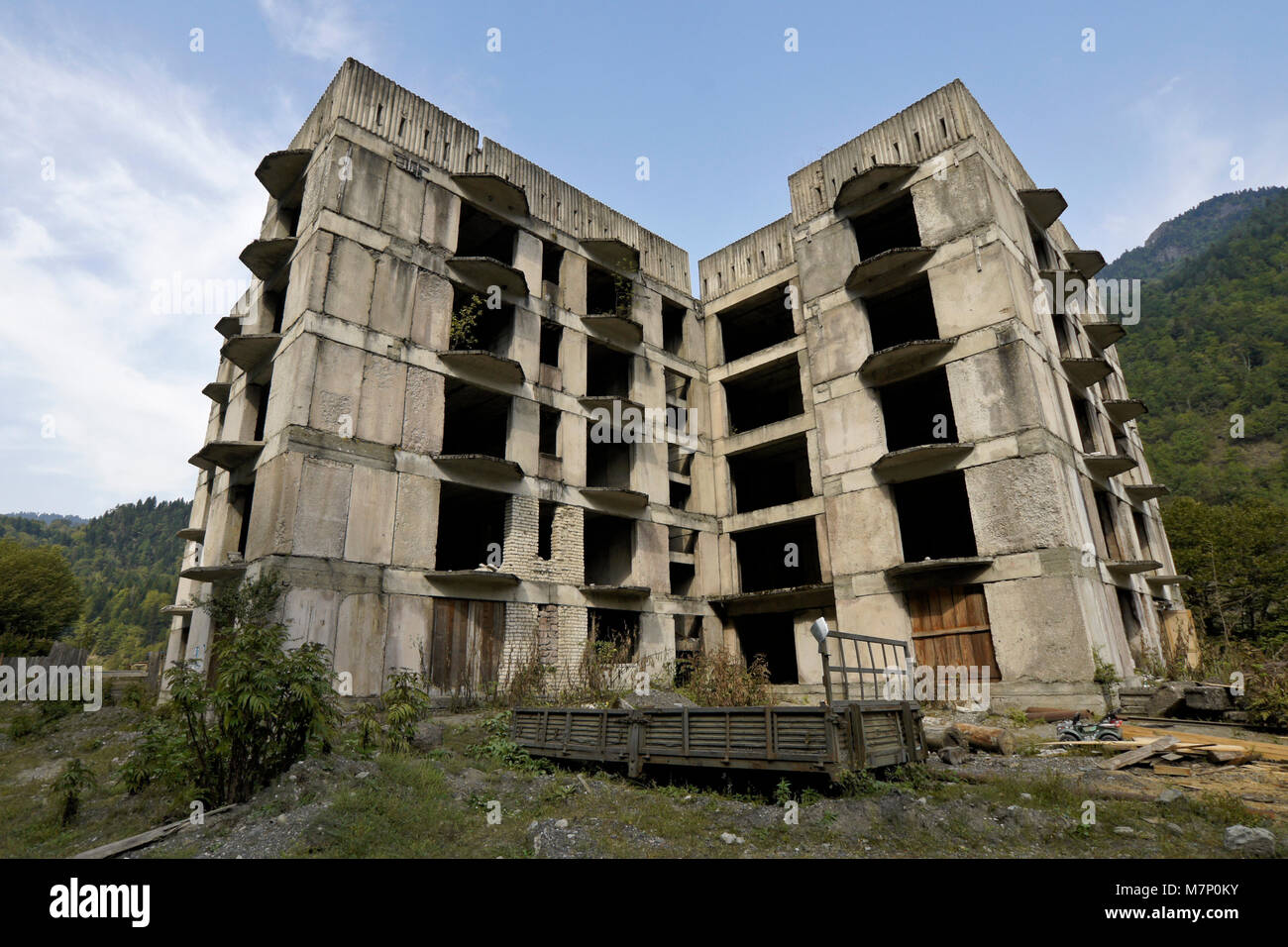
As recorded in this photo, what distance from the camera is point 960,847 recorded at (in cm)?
773

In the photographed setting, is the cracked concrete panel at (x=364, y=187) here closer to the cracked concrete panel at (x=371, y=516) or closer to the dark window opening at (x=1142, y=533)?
the cracked concrete panel at (x=371, y=516)

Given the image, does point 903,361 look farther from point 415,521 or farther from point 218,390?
point 218,390

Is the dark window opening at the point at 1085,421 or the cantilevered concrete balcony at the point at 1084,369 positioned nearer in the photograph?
the cantilevered concrete balcony at the point at 1084,369

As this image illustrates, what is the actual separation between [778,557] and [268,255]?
20.4m

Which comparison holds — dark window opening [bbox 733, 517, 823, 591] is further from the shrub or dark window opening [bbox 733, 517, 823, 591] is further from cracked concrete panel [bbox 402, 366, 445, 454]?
the shrub

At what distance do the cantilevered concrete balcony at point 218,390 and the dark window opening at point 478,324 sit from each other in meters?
10.0

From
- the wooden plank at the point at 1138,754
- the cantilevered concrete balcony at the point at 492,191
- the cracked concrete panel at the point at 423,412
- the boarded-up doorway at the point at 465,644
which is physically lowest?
the wooden plank at the point at 1138,754

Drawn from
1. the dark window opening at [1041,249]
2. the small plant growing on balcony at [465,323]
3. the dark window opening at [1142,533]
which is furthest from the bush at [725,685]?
the dark window opening at [1142,533]

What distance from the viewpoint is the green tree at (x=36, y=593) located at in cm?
4288

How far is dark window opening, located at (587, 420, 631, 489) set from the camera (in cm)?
2425

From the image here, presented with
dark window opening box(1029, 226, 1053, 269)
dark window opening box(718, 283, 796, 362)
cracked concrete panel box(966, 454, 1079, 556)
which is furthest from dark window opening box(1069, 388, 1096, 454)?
dark window opening box(718, 283, 796, 362)
